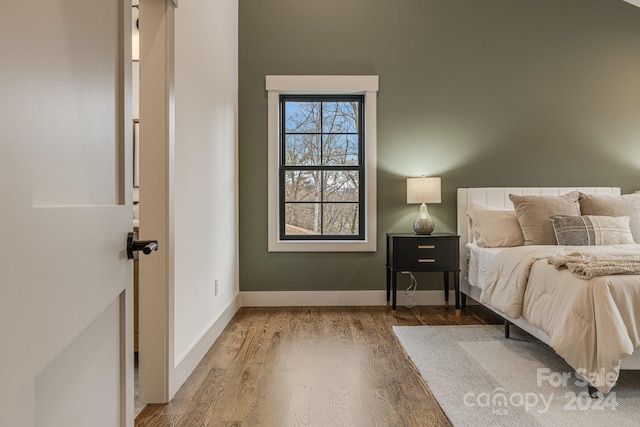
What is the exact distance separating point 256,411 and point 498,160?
3350 millimetres

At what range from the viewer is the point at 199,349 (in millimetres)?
2588

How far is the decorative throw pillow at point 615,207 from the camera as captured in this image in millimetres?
3491

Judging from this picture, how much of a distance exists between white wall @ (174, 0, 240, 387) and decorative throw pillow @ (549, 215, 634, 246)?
2.67 m

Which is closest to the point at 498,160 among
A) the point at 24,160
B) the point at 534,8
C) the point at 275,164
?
the point at 534,8

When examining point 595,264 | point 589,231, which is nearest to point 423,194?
point 589,231

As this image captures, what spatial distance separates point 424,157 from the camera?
13.4 ft

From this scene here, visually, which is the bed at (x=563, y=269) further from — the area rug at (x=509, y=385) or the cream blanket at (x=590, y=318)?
the area rug at (x=509, y=385)

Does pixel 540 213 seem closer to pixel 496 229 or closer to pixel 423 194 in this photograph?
pixel 496 229

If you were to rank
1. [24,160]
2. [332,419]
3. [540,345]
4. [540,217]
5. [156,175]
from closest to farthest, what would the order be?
[24,160]
[332,419]
[156,175]
[540,345]
[540,217]

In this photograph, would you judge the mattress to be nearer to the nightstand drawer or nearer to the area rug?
the nightstand drawer

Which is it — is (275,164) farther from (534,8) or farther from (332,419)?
(534,8)

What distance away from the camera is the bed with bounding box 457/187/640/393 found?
6.64ft

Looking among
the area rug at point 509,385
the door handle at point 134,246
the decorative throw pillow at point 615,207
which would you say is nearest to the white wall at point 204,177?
the door handle at point 134,246

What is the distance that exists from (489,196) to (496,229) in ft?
1.57
